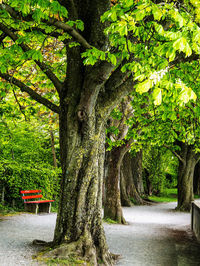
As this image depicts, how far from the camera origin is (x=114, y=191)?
14992mm

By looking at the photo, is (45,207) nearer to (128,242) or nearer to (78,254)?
(128,242)

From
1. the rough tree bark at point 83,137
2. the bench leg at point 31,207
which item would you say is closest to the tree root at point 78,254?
the rough tree bark at point 83,137

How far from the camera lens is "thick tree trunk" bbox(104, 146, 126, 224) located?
14625 millimetres

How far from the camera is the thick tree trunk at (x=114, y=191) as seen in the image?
14625mm

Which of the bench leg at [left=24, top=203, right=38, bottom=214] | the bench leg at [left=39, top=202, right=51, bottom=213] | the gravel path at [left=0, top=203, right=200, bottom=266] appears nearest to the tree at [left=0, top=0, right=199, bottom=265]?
the gravel path at [left=0, top=203, right=200, bottom=266]

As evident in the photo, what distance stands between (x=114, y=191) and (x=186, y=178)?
832 centimetres

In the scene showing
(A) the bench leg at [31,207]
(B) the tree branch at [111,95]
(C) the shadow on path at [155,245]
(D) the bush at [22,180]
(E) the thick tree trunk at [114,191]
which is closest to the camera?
(B) the tree branch at [111,95]

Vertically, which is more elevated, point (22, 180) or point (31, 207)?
point (22, 180)

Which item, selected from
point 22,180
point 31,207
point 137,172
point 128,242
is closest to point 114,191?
point 31,207

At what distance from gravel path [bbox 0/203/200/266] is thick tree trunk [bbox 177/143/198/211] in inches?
268

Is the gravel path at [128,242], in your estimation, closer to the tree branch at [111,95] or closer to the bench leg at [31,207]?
the bench leg at [31,207]

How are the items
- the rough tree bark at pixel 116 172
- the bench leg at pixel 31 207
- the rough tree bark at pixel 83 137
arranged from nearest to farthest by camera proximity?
the rough tree bark at pixel 83 137 → the rough tree bark at pixel 116 172 → the bench leg at pixel 31 207

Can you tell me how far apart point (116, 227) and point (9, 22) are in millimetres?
8665

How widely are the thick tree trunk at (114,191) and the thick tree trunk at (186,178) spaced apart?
795cm
